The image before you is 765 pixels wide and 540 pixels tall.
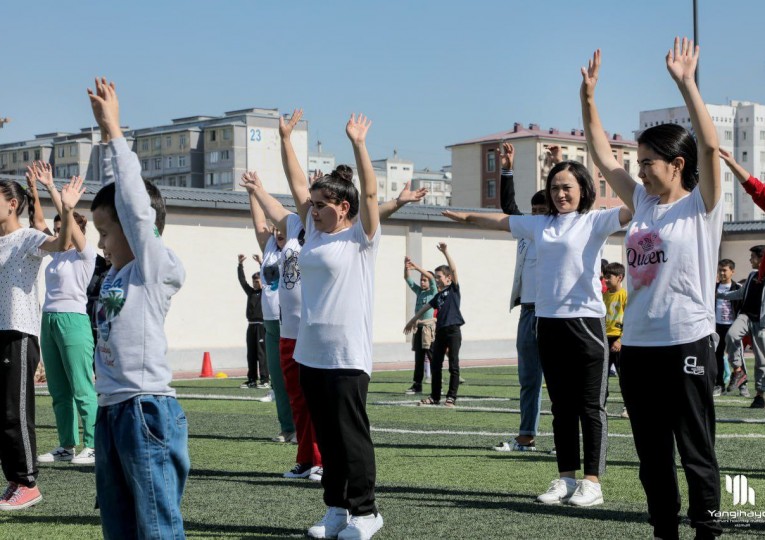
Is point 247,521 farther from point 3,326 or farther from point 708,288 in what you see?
point 708,288

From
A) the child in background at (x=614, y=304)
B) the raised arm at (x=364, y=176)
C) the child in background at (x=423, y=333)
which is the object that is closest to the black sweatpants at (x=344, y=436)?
the raised arm at (x=364, y=176)

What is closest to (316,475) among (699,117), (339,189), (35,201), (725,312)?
(339,189)

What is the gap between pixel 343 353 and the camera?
6.30 meters

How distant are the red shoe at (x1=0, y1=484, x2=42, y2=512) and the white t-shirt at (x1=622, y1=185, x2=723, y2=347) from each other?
13.3 feet

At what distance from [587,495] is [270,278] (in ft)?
15.6

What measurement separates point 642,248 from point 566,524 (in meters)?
1.94

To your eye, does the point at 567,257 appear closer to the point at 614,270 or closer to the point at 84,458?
the point at 84,458

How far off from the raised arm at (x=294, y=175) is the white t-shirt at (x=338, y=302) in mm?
800

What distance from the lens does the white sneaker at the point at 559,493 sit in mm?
7227

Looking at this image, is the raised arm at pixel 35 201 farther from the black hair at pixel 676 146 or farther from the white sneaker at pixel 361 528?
the black hair at pixel 676 146

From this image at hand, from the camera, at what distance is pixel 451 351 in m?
15.6

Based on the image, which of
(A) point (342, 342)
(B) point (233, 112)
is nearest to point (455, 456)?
(A) point (342, 342)

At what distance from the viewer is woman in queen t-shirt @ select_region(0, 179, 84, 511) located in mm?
7230

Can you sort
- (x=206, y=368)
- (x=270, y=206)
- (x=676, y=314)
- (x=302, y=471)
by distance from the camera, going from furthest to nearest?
(x=206, y=368) → (x=302, y=471) → (x=270, y=206) → (x=676, y=314)
